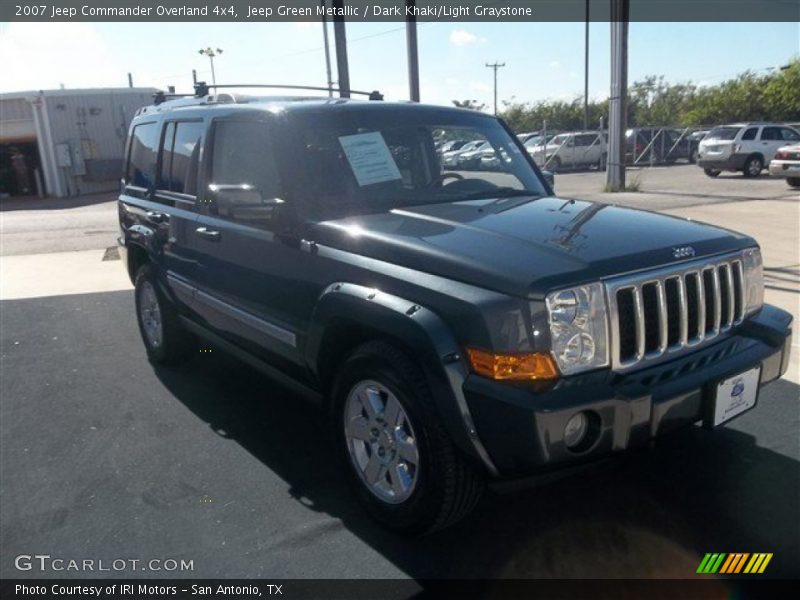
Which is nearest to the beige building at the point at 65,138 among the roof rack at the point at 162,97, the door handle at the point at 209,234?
the roof rack at the point at 162,97

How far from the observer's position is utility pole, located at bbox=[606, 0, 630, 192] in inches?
634

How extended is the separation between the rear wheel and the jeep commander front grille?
22.4m

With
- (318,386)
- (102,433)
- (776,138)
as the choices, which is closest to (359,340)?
(318,386)

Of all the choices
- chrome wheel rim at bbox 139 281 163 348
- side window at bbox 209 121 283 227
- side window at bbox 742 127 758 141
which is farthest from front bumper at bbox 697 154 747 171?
side window at bbox 209 121 283 227

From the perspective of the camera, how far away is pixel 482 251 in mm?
2795

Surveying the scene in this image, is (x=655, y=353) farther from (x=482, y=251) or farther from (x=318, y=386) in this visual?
(x=318, y=386)

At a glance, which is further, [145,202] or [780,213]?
[780,213]

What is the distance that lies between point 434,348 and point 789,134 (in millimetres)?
25373

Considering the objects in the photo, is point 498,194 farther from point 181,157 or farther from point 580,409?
point 181,157

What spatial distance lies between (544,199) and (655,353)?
143cm

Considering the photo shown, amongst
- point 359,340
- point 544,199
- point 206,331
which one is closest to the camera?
point 359,340

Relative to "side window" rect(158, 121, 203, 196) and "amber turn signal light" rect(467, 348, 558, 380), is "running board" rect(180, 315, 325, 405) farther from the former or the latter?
"amber turn signal light" rect(467, 348, 558, 380)

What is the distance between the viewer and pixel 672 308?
9.48 feet

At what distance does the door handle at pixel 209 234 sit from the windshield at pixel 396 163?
840 mm
